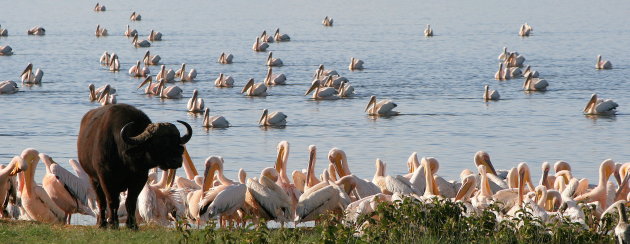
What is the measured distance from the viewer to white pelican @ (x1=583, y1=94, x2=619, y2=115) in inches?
900

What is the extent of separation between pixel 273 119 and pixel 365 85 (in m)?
8.56

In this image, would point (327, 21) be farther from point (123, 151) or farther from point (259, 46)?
point (123, 151)

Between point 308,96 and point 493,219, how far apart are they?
19042 mm

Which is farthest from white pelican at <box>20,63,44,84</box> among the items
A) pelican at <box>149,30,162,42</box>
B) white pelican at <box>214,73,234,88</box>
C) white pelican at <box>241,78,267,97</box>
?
pelican at <box>149,30,162,42</box>

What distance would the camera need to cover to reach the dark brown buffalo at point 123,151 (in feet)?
29.6

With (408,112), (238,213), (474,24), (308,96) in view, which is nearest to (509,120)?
(408,112)

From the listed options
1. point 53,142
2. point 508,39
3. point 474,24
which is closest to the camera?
point 53,142

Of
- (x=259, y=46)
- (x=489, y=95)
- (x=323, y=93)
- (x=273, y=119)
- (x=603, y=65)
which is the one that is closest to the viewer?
(x=273, y=119)

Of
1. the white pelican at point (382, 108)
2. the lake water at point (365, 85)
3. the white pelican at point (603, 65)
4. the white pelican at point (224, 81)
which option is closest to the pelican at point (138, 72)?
the lake water at point (365, 85)

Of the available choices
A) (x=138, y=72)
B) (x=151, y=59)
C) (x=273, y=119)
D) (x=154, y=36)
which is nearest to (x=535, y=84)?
(x=273, y=119)

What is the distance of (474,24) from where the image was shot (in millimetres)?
52938

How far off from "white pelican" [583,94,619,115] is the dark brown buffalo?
49.4 ft

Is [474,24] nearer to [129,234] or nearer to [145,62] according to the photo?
[145,62]

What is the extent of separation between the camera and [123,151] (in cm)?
909
